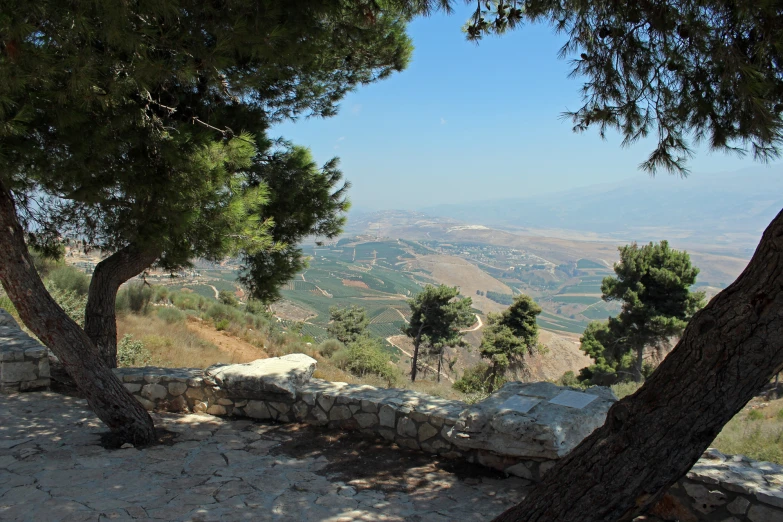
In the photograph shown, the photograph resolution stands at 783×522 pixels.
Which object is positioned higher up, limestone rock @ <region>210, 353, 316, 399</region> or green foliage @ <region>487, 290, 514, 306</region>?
limestone rock @ <region>210, 353, 316, 399</region>

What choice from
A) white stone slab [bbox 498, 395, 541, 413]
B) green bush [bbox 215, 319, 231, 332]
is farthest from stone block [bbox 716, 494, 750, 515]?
green bush [bbox 215, 319, 231, 332]

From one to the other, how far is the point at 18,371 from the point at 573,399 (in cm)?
654

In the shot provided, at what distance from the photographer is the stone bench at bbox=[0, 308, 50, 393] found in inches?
234

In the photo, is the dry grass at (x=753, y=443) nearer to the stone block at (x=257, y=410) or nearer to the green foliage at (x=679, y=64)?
the green foliage at (x=679, y=64)

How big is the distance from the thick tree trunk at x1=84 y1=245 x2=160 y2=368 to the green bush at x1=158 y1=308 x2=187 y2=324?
7006 mm

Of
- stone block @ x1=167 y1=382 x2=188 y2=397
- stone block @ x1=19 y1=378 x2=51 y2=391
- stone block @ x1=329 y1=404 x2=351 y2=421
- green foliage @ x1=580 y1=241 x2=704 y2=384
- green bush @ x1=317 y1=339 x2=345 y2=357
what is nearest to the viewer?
stone block @ x1=329 y1=404 x2=351 y2=421

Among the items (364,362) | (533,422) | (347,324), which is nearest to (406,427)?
(533,422)

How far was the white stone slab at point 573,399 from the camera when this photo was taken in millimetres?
4059

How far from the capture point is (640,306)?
17.6 meters

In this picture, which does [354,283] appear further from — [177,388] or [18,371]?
[177,388]

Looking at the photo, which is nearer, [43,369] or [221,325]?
[43,369]

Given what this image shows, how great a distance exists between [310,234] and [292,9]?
3506mm

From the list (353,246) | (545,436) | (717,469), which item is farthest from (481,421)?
(353,246)

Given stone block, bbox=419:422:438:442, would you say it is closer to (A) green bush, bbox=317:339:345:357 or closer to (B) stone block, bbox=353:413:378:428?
(B) stone block, bbox=353:413:378:428
